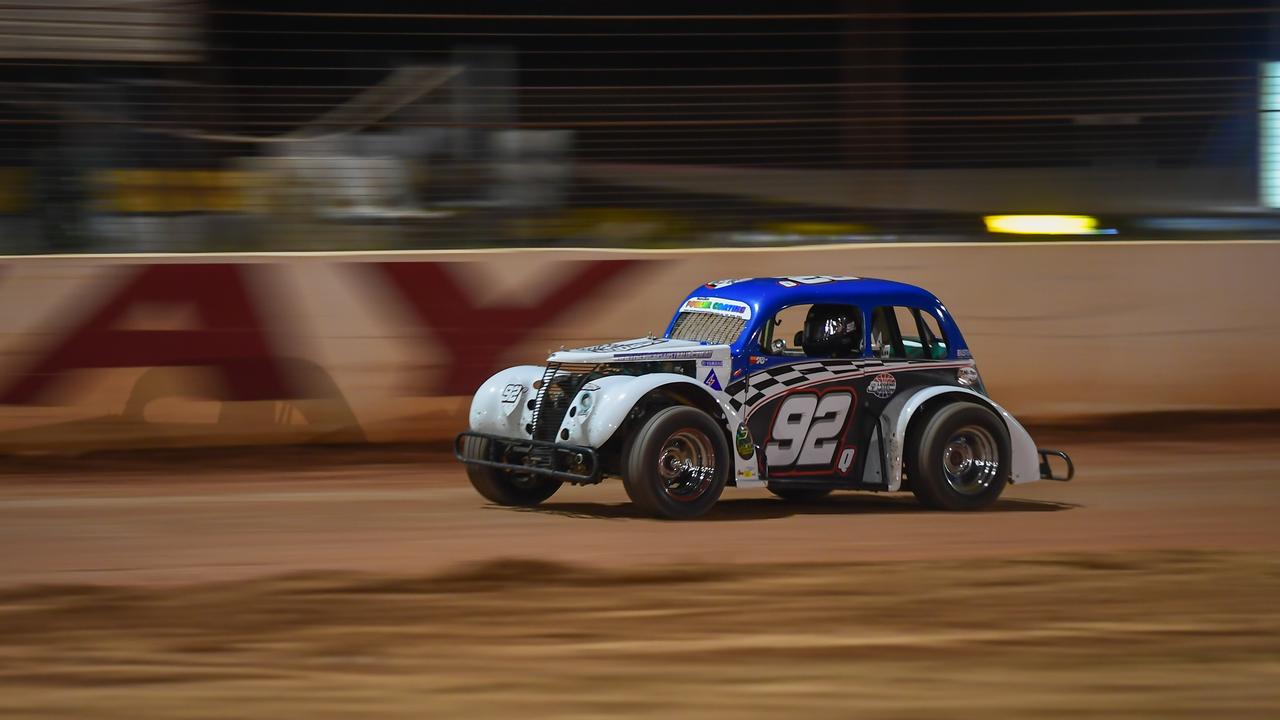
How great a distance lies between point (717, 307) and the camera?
943 centimetres

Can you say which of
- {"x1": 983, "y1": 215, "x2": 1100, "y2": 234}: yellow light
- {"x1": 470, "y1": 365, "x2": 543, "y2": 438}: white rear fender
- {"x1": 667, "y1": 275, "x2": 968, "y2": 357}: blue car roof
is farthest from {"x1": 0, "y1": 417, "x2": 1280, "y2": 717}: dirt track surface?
{"x1": 983, "y1": 215, "x2": 1100, "y2": 234}: yellow light

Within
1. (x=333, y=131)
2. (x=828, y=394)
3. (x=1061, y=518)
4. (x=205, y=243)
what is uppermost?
(x=333, y=131)

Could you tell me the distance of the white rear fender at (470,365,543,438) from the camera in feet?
29.4

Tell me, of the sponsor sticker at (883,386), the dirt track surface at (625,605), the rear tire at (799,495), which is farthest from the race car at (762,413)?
the rear tire at (799,495)

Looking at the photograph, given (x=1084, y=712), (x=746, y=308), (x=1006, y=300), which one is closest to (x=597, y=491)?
(x=746, y=308)

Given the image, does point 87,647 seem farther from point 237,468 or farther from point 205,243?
point 205,243

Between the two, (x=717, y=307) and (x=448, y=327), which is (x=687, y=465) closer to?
(x=717, y=307)

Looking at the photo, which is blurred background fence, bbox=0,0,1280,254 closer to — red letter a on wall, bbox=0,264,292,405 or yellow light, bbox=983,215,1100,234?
yellow light, bbox=983,215,1100,234

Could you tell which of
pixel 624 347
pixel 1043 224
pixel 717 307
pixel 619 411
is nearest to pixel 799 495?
pixel 717 307

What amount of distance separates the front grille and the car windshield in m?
0.80

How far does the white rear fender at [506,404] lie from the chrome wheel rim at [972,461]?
2.48m

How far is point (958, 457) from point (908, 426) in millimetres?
359

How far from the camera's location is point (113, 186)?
11703 mm

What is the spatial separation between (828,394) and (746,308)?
A: 0.68 m
